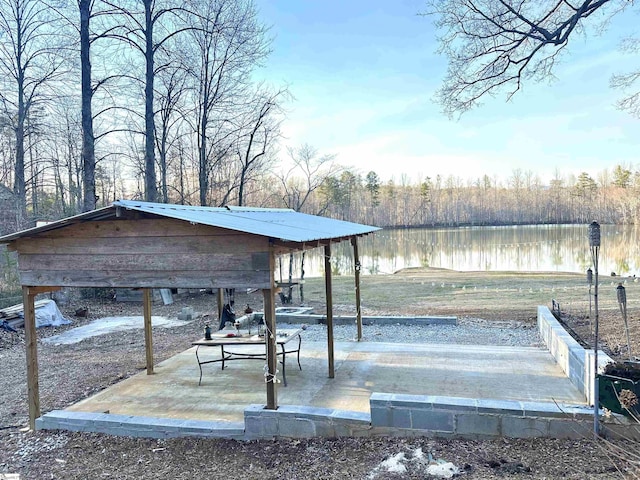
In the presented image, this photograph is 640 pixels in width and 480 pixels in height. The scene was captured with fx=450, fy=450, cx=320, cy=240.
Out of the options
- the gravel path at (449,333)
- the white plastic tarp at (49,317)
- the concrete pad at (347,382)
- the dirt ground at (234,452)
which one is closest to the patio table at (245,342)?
the concrete pad at (347,382)

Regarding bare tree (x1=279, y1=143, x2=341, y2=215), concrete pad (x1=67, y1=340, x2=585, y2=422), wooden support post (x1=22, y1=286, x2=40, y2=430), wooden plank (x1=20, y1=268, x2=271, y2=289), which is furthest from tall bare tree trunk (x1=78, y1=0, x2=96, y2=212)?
wooden plank (x1=20, y1=268, x2=271, y2=289)

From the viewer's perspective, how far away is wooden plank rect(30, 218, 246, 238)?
14.0 ft

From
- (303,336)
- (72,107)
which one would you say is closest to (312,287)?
(303,336)

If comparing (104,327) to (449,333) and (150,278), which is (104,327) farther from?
(449,333)

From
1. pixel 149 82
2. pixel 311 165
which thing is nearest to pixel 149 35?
pixel 149 82

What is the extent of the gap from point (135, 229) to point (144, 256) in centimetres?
28

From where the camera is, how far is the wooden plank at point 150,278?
413cm

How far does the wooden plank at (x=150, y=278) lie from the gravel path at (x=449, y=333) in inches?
163

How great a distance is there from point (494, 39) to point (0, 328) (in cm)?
1216

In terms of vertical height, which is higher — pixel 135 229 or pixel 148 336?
pixel 135 229

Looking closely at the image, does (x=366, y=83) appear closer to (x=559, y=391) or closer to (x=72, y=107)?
(x=72, y=107)

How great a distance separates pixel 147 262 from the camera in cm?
439

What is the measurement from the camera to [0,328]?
921cm

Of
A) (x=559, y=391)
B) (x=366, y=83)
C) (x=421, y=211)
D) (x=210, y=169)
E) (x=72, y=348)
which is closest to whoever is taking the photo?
(x=559, y=391)
